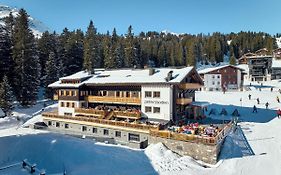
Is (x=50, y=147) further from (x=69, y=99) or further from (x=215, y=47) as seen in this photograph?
(x=215, y=47)

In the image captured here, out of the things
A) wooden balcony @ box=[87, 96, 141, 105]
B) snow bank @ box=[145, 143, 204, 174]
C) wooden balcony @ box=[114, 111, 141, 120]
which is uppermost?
wooden balcony @ box=[87, 96, 141, 105]

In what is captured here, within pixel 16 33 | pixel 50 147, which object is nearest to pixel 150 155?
pixel 50 147

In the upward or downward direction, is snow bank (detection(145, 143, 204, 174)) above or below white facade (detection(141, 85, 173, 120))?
below

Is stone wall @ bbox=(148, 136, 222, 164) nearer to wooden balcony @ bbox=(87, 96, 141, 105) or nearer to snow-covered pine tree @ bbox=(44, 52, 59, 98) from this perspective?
wooden balcony @ bbox=(87, 96, 141, 105)

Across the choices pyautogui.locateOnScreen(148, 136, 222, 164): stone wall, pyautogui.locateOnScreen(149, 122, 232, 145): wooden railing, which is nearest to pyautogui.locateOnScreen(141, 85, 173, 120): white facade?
pyautogui.locateOnScreen(149, 122, 232, 145): wooden railing

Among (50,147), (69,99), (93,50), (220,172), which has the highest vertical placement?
(93,50)

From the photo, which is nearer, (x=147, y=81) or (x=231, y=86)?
(x=147, y=81)

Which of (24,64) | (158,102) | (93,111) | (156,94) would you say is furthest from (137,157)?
(24,64)
